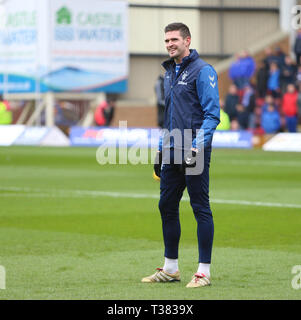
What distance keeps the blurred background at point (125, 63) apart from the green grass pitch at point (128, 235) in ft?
44.6

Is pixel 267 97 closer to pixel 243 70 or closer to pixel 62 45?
pixel 243 70

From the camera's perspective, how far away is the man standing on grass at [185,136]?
8.41 meters

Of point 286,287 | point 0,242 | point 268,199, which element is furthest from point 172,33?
point 268,199

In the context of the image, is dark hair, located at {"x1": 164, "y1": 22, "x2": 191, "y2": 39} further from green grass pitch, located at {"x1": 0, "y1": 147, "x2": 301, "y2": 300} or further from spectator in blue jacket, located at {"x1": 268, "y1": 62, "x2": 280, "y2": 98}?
spectator in blue jacket, located at {"x1": 268, "y1": 62, "x2": 280, "y2": 98}

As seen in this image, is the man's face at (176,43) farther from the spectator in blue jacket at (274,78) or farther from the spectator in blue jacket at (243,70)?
the spectator in blue jacket at (243,70)

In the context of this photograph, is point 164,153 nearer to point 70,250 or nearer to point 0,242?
point 70,250

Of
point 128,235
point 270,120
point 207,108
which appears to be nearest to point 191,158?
point 207,108

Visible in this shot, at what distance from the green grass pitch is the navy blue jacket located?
4.76 feet

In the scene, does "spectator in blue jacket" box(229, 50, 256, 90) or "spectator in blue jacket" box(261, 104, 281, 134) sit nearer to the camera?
"spectator in blue jacket" box(261, 104, 281, 134)

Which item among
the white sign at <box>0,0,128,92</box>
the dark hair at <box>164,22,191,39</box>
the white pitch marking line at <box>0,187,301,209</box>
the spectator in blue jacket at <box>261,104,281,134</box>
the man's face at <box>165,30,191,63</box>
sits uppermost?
the white sign at <box>0,0,128,92</box>

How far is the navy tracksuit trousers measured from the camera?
8.55 metres

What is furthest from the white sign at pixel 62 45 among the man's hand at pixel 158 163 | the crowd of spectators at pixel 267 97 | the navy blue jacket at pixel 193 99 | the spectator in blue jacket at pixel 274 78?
the navy blue jacket at pixel 193 99

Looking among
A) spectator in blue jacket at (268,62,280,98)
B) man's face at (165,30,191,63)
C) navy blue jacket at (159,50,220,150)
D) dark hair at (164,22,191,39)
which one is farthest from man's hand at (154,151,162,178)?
spectator in blue jacket at (268,62,280,98)
